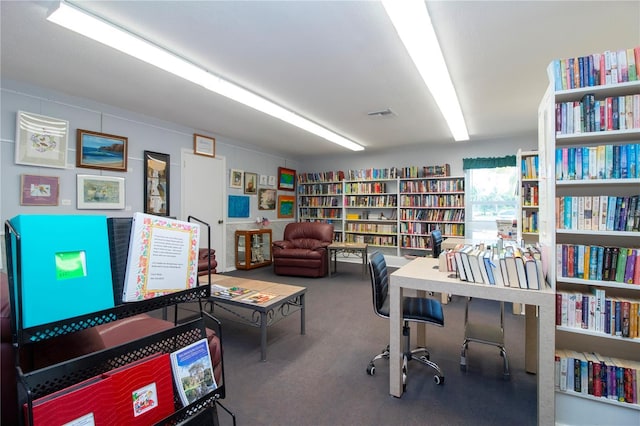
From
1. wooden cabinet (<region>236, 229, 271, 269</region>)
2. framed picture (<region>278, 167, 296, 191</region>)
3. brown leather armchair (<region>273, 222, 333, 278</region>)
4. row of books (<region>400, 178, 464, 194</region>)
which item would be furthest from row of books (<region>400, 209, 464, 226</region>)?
wooden cabinet (<region>236, 229, 271, 269</region>)

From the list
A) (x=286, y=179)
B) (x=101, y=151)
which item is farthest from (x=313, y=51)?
(x=286, y=179)

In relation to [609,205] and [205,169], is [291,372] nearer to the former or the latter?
[609,205]

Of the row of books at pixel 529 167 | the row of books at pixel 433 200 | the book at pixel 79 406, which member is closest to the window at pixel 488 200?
the row of books at pixel 433 200

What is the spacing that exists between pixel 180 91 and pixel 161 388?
10.8 feet

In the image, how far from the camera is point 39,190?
3229mm

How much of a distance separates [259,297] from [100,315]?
1.94 meters

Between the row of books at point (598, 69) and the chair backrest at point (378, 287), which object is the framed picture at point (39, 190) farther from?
the row of books at point (598, 69)

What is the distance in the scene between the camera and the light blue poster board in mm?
5738

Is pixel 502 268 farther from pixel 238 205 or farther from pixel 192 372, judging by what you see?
pixel 238 205

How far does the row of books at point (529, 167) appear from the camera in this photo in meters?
3.70

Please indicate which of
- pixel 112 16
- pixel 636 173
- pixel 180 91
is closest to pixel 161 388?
pixel 636 173

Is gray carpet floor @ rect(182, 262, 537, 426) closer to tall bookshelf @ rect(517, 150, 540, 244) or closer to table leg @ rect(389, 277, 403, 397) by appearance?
table leg @ rect(389, 277, 403, 397)

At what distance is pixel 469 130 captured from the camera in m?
5.10

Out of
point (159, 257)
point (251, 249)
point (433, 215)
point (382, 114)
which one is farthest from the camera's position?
point (433, 215)
